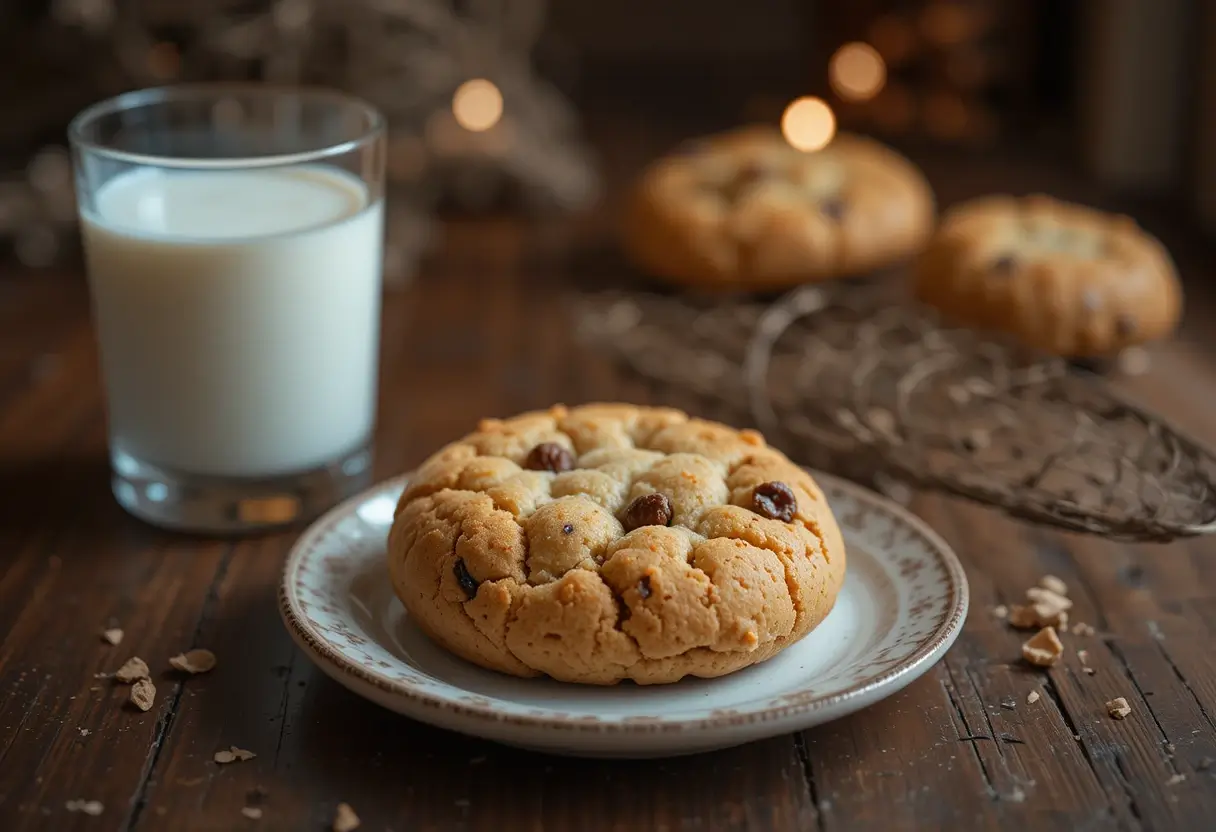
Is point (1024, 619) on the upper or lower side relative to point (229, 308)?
lower

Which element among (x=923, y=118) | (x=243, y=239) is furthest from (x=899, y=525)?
(x=923, y=118)

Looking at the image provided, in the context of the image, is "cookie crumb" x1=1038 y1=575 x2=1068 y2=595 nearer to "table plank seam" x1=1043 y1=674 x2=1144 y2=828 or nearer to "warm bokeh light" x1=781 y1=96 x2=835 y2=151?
"table plank seam" x1=1043 y1=674 x2=1144 y2=828

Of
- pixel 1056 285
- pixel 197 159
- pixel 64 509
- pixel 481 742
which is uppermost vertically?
pixel 197 159

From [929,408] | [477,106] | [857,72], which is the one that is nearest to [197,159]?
[929,408]

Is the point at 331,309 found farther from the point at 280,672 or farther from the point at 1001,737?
the point at 1001,737

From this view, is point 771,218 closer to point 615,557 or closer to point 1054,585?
point 1054,585

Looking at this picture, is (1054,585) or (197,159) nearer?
(1054,585)
